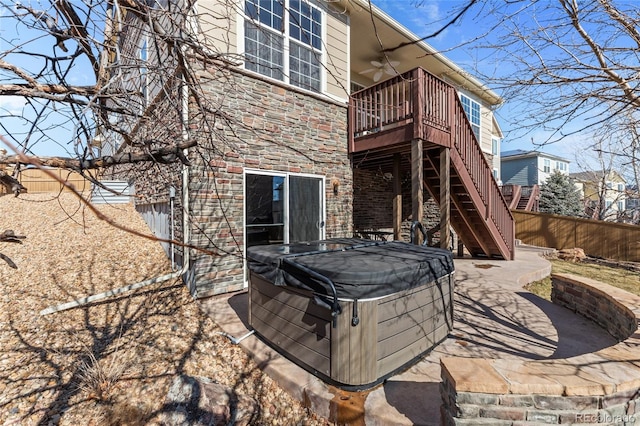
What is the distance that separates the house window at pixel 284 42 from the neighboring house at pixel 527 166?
22918mm

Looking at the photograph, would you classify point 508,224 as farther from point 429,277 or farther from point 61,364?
point 61,364

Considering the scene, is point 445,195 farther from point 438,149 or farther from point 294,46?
point 294,46

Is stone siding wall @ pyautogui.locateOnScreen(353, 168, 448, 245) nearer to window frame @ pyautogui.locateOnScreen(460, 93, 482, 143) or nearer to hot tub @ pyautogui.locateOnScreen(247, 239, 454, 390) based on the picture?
window frame @ pyautogui.locateOnScreen(460, 93, 482, 143)

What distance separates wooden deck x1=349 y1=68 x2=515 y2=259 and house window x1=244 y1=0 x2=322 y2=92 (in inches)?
51.8

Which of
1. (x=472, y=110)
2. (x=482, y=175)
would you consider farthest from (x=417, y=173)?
(x=472, y=110)

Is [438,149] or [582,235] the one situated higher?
[438,149]

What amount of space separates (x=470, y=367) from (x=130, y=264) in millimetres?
6114

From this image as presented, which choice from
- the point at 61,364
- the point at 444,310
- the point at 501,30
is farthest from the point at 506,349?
the point at 61,364

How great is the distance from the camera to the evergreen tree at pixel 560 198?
17.0 m

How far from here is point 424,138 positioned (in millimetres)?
5879

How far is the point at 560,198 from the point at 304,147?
57.8 ft

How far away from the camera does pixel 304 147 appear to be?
6.33 meters

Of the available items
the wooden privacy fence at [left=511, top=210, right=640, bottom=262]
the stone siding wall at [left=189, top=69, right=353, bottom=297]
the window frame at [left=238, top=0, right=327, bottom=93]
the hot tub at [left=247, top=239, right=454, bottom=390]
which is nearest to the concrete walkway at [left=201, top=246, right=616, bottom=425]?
the hot tub at [left=247, top=239, right=454, bottom=390]

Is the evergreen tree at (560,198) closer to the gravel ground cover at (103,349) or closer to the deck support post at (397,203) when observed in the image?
the deck support post at (397,203)
